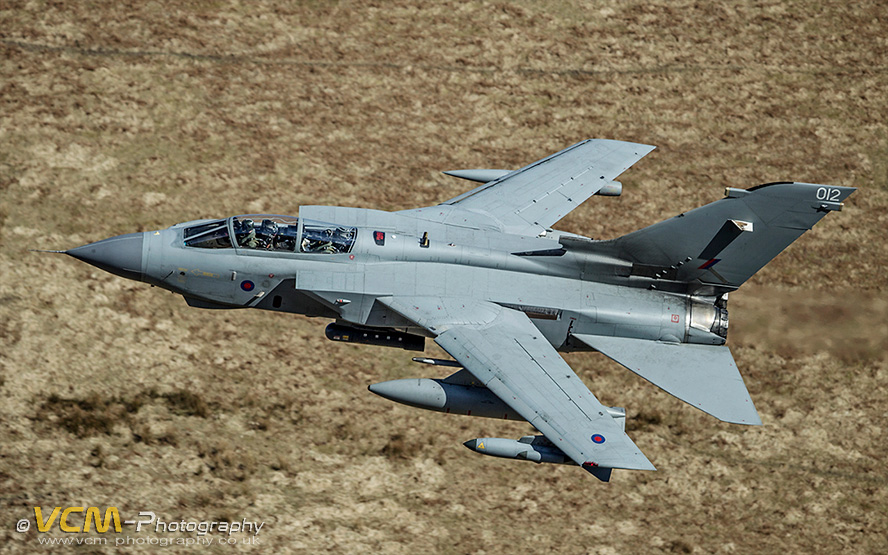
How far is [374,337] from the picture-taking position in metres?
24.0

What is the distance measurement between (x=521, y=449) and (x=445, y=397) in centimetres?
204

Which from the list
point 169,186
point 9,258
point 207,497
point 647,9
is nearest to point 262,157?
point 169,186

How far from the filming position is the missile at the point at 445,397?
2234cm

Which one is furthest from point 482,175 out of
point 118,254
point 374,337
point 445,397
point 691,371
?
point 118,254

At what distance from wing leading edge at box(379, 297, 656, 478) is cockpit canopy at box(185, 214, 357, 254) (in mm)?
Answer: 1754

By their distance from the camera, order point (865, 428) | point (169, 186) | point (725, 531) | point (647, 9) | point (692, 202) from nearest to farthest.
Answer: point (725, 531) < point (865, 428) < point (169, 186) < point (692, 202) < point (647, 9)

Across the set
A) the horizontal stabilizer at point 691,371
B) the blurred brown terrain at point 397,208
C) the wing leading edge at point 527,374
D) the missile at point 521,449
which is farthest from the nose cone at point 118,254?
the horizontal stabilizer at point 691,371

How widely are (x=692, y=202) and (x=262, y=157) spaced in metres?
13.5

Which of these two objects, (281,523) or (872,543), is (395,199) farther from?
(872,543)

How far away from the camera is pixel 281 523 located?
23.5 m

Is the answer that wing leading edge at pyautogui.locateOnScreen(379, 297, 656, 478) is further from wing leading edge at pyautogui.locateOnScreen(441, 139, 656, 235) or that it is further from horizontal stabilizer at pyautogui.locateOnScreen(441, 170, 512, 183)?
horizontal stabilizer at pyautogui.locateOnScreen(441, 170, 512, 183)

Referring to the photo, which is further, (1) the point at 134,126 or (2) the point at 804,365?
(1) the point at 134,126

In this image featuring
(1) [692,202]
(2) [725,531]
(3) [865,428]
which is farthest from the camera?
(1) [692,202]

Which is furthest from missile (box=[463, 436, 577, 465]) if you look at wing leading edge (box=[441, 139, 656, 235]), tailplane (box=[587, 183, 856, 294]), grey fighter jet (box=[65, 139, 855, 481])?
wing leading edge (box=[441, 139, 656, 235])
